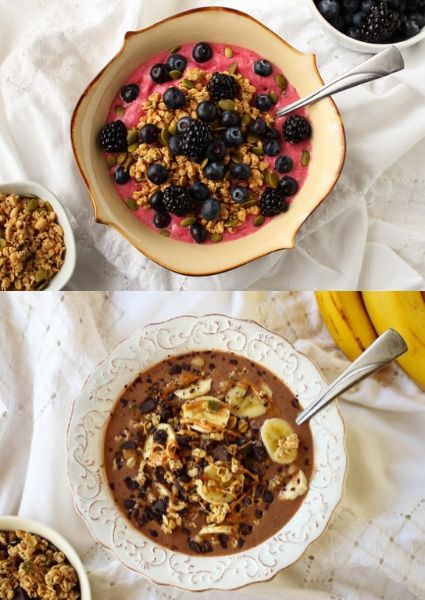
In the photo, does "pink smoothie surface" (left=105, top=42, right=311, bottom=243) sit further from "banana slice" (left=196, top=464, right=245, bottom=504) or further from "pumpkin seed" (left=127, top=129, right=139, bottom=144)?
"banana slice" (left=196, top=464, right=245, bottom=504)

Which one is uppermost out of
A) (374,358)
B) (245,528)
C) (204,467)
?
(374,358)

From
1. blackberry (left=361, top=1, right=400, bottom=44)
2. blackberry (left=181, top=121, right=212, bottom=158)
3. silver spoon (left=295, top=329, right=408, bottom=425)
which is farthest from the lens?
blackberry (left=361, top=1, right=400, bottom=44)

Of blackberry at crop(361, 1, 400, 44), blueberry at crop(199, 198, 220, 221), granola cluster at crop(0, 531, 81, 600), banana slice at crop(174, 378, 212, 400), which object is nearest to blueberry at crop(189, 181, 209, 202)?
blueberry at crop(199, 198, 220, 221)

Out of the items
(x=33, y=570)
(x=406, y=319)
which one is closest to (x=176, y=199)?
(x=406, y=319)

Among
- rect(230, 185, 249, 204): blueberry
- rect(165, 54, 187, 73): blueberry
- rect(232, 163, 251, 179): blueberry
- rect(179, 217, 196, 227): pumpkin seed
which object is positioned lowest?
rect(179, 217, 196, 227): pumpkin seed

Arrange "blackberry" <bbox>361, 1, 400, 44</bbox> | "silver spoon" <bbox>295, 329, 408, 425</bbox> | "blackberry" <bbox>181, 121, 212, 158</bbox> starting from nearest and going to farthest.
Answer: "silver spoon" <bbox>295, 329, 408, 425</bbox>, "blackberry" <bbox>181, 121, 212, 158</bbox>, "blackberry" <bbox>361, 1, 400, 44</bbox>

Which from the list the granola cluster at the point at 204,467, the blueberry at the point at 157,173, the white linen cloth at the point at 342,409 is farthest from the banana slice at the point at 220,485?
the blueberry at the point at 157,173

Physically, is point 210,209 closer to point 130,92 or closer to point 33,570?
point 130,92
